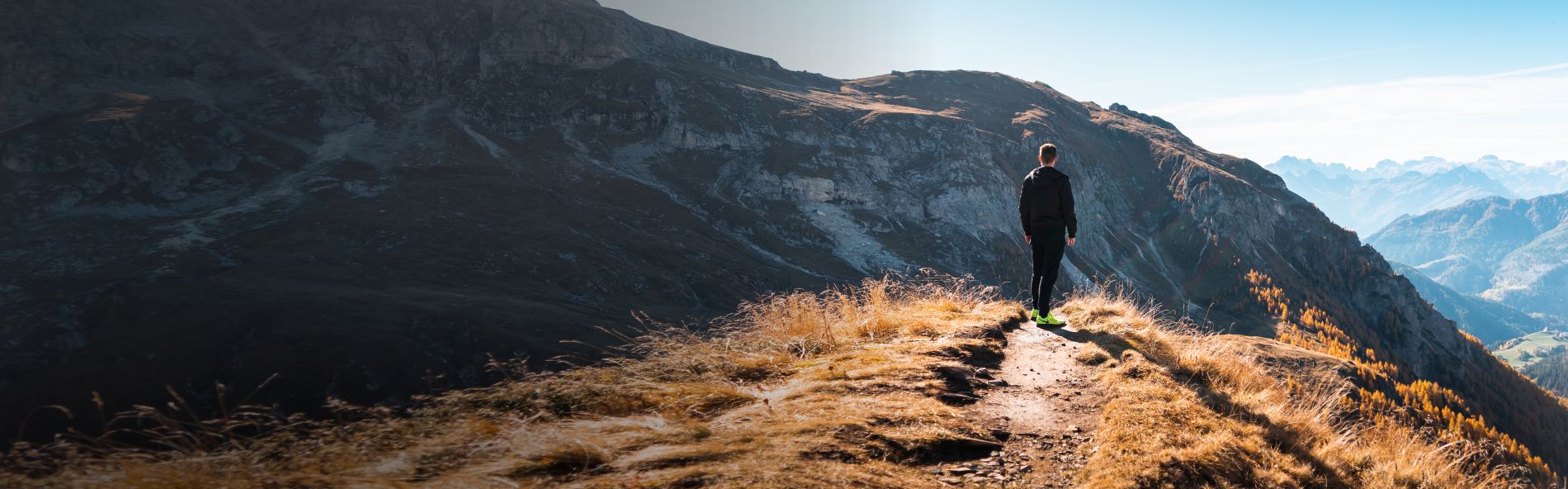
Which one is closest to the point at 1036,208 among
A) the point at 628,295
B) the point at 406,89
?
the point at 628,295

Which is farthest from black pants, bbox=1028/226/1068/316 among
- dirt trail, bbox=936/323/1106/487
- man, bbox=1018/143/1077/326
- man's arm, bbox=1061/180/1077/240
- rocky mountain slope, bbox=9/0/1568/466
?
rocky mountain slope, bbox=9/0/1568/466

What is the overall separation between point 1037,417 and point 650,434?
3.52m

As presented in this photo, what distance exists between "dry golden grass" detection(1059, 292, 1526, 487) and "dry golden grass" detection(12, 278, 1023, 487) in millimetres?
1168

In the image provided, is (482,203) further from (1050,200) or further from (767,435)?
(767,435)

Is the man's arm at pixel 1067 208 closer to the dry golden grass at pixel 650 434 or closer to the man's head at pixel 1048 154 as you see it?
the man's head at pixel 1048 154

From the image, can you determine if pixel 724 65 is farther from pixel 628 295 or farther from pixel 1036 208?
pixel 1036 208

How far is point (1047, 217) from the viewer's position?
1145 centimetres

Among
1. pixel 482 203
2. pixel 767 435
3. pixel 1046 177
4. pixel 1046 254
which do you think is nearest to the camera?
pixel 767 435

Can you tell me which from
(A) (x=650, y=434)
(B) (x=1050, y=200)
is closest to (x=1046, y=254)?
(B) (x=1050, y=200)

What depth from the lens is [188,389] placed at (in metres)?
43.6

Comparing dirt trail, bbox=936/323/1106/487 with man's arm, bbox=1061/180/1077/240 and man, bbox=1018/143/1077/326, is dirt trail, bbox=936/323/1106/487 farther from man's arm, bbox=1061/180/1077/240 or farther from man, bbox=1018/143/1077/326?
man's arm, bbox=1061/180/1077/240

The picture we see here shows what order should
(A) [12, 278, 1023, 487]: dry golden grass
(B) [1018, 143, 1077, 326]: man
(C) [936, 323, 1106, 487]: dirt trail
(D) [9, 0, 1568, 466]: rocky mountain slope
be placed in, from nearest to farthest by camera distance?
(A) [12, 278, 1023, 487]: dry golden grass → (C) [936, 323, 1106, 487]: dirt trail → (B) [1018, 143, 1077, 326]: man → (D) [9, 0, 1568, 466]: rocky mountain slope

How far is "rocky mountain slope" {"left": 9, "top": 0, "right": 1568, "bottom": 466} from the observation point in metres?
51.6

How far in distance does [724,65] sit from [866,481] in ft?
530
